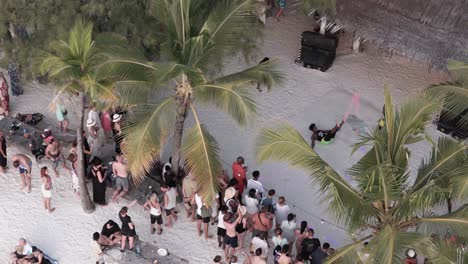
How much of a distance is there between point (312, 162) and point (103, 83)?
3.97 metres

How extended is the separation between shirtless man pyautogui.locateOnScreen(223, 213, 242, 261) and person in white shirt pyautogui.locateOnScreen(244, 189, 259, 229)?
0.56 m

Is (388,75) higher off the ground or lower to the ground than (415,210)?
lower

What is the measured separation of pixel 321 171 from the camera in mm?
9648

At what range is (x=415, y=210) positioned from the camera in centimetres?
929

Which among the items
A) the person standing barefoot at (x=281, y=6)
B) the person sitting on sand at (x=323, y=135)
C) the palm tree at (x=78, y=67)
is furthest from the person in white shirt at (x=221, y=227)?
the person standing barefoot at (x=281, y=6)

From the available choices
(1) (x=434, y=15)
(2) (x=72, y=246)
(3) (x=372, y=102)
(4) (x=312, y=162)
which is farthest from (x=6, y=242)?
(1) (x=434, y=15)

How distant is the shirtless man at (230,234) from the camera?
Answer: 11789 millimetres

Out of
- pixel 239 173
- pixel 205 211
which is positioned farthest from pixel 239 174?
pixel 205 211

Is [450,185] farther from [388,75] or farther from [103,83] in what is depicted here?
[388,75]

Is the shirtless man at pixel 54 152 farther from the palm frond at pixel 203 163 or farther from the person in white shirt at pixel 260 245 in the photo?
the person in white shirt at pixel 260 245

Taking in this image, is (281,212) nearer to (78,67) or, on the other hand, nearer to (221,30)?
(221,30)

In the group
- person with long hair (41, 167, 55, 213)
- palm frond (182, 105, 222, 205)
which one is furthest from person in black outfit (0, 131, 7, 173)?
palm frond (182, 105, 222, 205)

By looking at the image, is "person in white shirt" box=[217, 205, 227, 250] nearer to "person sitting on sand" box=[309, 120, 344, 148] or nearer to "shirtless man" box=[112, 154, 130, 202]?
"shirtless man" box=[112, 154, 130, 202]

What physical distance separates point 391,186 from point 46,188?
6.88 m
